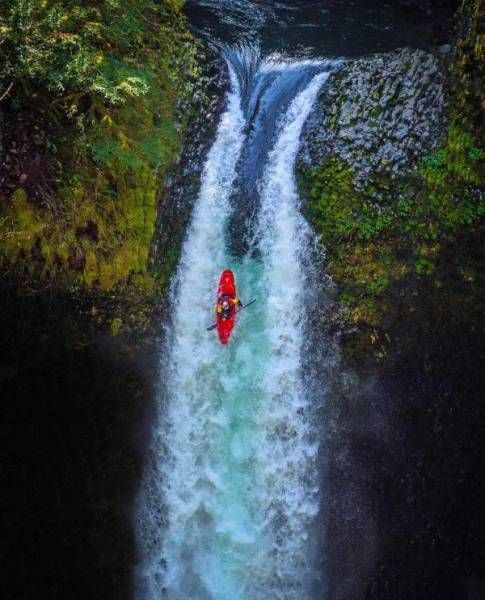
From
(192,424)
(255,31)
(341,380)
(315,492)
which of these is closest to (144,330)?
(192,424)

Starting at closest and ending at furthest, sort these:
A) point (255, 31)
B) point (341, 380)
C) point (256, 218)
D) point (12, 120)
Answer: point (12, 120) < point (341, 380) < point (256, 218) < point (255, 31)

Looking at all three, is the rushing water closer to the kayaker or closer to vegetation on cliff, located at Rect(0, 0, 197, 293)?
the kayaker

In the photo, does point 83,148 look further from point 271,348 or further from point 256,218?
point 271,348

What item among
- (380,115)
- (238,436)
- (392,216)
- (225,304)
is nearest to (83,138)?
(225,304)

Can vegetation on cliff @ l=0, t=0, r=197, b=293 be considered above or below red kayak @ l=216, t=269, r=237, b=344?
above

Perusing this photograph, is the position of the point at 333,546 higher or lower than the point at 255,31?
lower

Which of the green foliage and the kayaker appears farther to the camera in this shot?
the kayaker

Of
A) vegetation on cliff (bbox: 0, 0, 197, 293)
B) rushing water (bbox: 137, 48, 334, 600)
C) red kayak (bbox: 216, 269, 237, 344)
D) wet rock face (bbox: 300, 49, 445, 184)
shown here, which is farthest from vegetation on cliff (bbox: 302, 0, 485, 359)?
vegetation on cliff (bbox: 0, 0, 197, 293)
